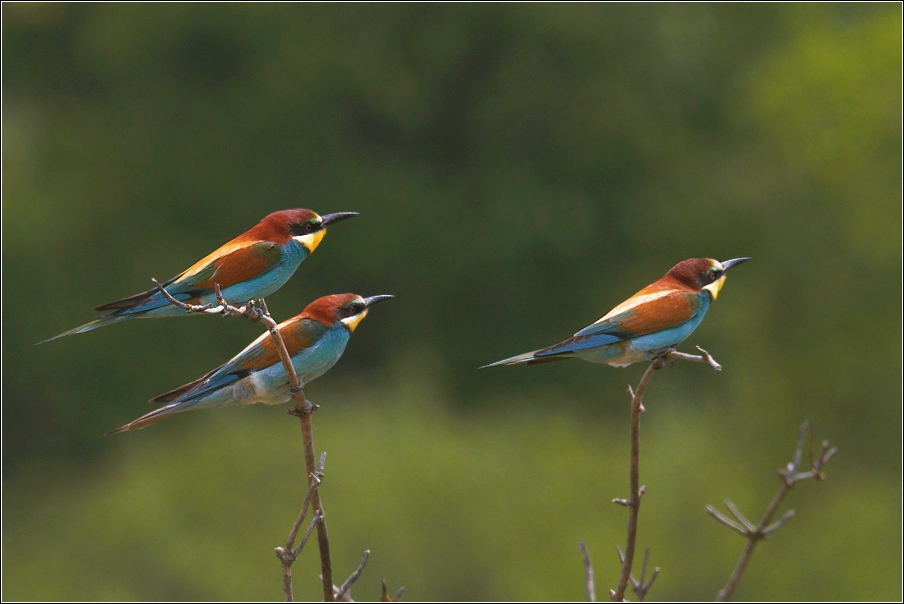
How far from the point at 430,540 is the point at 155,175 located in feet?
33.0

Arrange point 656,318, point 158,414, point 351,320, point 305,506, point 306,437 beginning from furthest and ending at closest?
point 351,320 → point 656,318 → point 158,414 → point 306,437 → point 305,506

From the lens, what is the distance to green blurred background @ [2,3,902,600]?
1302cm

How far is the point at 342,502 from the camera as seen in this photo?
1241cm

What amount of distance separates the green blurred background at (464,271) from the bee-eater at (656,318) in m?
8.84

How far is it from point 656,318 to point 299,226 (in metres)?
0.83

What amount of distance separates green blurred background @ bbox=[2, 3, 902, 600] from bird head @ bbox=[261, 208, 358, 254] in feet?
28.3

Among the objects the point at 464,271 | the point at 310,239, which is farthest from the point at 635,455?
the point at 464,271

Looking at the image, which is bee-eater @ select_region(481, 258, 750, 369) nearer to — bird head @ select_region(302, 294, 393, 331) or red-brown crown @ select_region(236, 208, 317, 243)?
bird head @ select_region(302, 294, 393, 331)

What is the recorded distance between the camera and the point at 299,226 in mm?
2771

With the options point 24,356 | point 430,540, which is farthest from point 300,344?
point 24,356

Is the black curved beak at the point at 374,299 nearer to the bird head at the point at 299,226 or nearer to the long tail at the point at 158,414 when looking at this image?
the bird head at the point at 299,226

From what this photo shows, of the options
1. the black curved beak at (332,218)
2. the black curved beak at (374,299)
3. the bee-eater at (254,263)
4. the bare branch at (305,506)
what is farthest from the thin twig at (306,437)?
the bee-eater at (254,263)

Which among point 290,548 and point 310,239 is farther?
point 310,239

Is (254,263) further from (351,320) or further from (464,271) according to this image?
(464,271)
